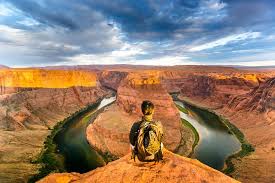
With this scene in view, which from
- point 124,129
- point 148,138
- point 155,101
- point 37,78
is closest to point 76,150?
point 124,129

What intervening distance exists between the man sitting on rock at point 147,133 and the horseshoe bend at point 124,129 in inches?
47.8

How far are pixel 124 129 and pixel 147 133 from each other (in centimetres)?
4649

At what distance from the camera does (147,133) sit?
12.8 meters

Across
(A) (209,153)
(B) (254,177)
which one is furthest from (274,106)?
(B) (254,177)

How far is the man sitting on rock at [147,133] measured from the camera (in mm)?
12781

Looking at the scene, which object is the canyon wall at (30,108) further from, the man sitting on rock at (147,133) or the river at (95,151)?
the man sitting on rock at (147,133)

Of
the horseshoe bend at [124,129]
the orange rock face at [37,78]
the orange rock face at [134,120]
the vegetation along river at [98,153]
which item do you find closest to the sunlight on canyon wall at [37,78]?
the orange rock face at [37,78]

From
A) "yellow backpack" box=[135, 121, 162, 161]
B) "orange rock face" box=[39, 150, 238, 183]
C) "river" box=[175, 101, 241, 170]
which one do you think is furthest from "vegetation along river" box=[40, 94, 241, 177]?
"yellow backpack" box=[135, 121, 162, 161]

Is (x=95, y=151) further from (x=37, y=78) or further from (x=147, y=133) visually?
(x=37, y=78)

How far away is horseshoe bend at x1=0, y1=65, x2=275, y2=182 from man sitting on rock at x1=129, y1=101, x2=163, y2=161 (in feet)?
3.98

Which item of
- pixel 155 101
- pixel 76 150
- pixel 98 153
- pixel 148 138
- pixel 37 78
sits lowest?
pixel 76 150

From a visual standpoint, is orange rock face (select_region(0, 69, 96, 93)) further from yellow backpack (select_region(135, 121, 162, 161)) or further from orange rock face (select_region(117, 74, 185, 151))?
yellow backpack (select_region(135, 121, 162, 161))

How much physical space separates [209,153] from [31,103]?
54591mm

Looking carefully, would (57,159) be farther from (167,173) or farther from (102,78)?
(102,78)
